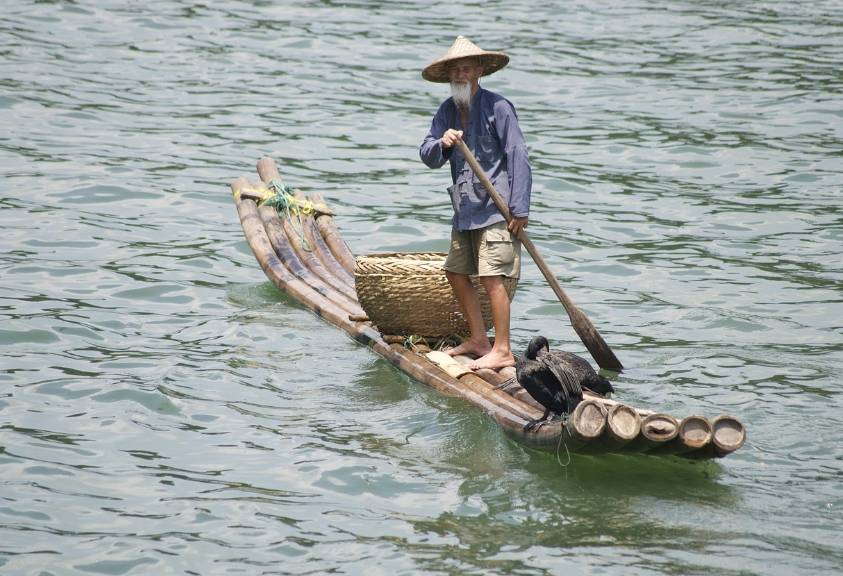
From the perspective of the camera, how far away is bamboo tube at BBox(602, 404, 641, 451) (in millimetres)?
5379

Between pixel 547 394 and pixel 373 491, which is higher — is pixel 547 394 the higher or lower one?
the higher one

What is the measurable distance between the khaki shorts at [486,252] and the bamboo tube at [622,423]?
1.61 m

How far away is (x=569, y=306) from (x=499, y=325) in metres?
0.44

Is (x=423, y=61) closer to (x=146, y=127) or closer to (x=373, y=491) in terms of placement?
(x=146, y=127)

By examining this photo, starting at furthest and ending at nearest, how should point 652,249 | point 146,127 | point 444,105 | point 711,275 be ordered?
point 146,127
point 652,249
point 711,275
point 444,105

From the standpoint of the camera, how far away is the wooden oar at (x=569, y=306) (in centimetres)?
664

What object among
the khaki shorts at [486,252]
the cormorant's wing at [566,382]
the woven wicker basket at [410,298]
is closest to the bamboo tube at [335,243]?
the woven wicker basket at [410,298]

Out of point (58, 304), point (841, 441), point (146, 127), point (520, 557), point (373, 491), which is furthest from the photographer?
point (146, 127)

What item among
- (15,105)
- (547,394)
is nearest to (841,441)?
(547,394)

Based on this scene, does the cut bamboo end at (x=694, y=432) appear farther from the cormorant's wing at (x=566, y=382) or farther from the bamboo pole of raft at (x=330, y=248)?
the bamboo pole of raft at (x=330, y=248)

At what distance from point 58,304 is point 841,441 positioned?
5.25 metres

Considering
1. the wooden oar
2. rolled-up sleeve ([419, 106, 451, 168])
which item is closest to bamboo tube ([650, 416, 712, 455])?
the wooden oar

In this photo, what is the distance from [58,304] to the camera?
8555 mm

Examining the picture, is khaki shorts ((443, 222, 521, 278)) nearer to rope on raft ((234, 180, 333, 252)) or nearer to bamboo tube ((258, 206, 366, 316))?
bamboo tube ((258, 206, 366, 316))
